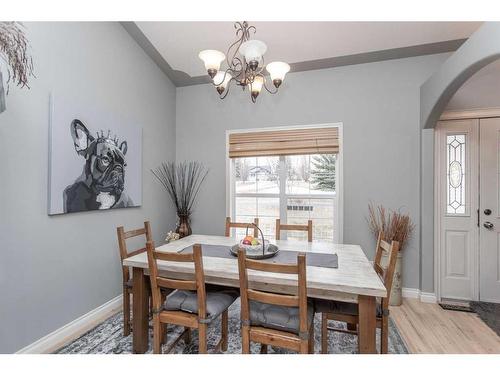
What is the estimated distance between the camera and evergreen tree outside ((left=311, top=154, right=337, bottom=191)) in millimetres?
3375

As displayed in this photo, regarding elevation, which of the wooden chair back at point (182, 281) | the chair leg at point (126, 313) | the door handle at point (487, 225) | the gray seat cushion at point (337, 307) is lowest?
the chair leg at point (126, 313)

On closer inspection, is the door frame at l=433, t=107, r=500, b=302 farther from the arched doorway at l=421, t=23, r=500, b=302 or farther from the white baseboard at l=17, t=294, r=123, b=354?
the white baseboard at l=17, t=294, r=123, b=354

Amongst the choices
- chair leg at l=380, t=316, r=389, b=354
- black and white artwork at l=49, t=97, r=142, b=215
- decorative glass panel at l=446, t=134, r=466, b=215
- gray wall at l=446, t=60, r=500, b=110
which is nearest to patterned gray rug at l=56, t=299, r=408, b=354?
chair leg at l=380, t=316, r=389, b=354

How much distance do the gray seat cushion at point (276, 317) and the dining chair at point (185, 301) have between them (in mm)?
297

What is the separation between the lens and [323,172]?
3404mm

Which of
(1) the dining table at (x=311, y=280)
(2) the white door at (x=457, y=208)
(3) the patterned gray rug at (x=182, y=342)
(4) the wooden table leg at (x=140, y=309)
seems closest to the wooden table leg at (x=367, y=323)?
(1) the dining table at (x=311, y=280)

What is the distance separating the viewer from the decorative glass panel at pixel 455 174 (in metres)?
2.95

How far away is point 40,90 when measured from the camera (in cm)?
204

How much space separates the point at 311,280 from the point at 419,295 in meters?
2.24

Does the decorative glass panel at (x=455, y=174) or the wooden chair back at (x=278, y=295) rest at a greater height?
the decorative glass panel at (x=455, y=174)

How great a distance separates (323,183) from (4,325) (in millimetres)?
3283

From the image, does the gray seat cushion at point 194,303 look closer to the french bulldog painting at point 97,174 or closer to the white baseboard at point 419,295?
the french bulldog painting at point 97,174

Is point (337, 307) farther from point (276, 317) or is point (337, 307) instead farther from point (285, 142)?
point (285, 142)

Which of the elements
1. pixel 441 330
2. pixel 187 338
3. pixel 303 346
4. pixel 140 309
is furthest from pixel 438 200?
pixel 140 309
